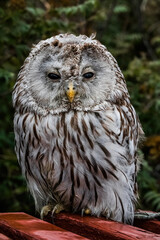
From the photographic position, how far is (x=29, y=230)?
163 cm

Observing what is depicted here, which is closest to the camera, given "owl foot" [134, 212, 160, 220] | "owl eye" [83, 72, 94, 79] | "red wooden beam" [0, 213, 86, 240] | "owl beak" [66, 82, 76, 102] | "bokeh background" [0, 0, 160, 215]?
"red wooden beam" [0, 213, 86, 240]

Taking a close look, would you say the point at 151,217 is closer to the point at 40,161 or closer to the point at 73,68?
the point at 40,161

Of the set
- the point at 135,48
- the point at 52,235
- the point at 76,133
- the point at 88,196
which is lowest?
the point at 52,235

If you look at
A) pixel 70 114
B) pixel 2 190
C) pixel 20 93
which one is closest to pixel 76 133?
pixel 70 114

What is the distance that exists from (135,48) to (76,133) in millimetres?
5462

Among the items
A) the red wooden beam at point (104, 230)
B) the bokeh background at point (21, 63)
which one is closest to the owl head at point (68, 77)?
the red wooden beam at point (104, 230)

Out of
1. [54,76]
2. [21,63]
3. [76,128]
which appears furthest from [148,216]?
[21,63]

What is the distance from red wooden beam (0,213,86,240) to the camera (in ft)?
5.15

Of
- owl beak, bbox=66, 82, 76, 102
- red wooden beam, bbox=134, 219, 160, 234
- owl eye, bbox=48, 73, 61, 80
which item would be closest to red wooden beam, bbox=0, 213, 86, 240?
red wooden beam, bbox=134, 219, 160, 234

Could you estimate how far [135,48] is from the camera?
24.9ft

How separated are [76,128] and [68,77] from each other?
29 cm

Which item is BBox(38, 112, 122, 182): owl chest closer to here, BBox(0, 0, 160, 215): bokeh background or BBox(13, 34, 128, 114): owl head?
BBox(13, 34, 128, 114): owl head

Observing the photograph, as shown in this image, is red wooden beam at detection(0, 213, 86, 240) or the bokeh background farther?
the bokeh background

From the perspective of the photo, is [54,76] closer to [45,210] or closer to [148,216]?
[45,210]
